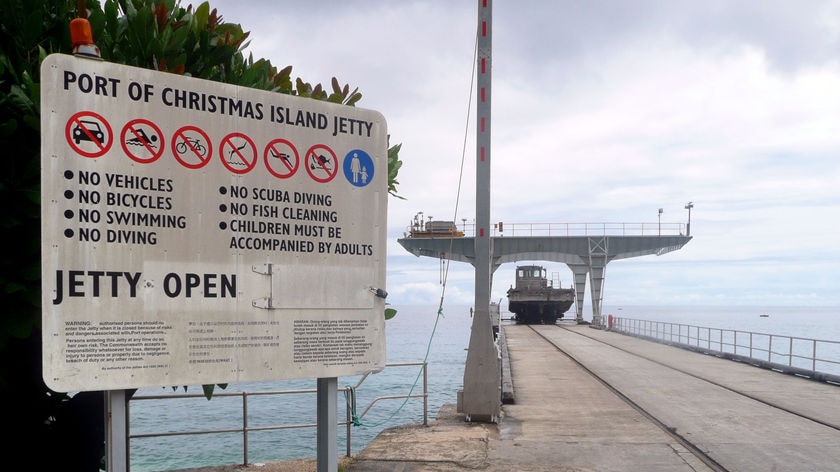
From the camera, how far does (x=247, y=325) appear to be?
4648 millimetres

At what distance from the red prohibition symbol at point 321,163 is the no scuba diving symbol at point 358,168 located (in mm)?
104

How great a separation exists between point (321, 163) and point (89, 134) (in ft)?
5.27

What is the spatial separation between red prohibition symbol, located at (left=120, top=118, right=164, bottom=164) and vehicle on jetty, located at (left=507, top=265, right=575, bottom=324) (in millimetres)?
58601

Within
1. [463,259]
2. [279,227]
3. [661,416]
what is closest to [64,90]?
[279,227]

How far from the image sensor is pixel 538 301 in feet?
204

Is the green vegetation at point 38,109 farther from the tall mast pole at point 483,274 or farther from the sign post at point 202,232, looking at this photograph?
the tall mast pole at point 483,274

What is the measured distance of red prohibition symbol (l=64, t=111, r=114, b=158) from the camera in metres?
4.11

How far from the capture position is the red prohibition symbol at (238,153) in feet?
15.3

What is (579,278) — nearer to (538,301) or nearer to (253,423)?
(538,301)

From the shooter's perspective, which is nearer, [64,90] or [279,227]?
[64,90]

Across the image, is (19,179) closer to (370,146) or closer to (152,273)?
(152,273)

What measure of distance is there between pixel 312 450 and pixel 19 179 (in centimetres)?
1928

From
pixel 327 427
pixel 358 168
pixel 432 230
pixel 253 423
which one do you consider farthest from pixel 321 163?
pixel 432 230

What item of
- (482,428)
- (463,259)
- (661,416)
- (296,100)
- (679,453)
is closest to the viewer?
(296,100)
